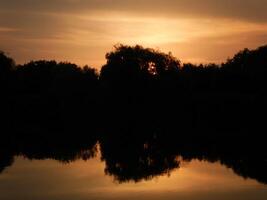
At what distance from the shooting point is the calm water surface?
22250 mm

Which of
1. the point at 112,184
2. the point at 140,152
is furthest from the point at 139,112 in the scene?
the point at 112,184

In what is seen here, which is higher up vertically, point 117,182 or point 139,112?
point 139,112

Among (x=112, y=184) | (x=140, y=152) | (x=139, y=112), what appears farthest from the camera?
(x=139, y=112)

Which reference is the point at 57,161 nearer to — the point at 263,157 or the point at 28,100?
the point at 263,157

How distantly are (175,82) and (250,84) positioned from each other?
8.41 m

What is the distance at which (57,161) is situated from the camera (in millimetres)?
32250

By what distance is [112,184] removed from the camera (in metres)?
24.9

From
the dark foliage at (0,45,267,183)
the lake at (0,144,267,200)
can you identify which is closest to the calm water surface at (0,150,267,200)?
the lake at (0,144,267,200)

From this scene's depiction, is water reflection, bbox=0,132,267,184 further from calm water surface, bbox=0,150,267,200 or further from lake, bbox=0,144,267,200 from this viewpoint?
calm water surface, bbox=0,150,267,200

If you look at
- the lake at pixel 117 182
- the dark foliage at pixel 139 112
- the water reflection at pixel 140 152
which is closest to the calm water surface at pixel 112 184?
the lake at pixel 117 182

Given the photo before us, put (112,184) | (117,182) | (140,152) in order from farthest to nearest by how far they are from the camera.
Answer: (140,152) < (117,182) < (112,184)

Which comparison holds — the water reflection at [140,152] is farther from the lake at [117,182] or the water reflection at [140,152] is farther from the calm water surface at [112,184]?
the calm water surface at [112,184]

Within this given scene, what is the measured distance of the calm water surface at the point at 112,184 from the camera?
2225cm

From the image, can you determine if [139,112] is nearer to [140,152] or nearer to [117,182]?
[140,152]
